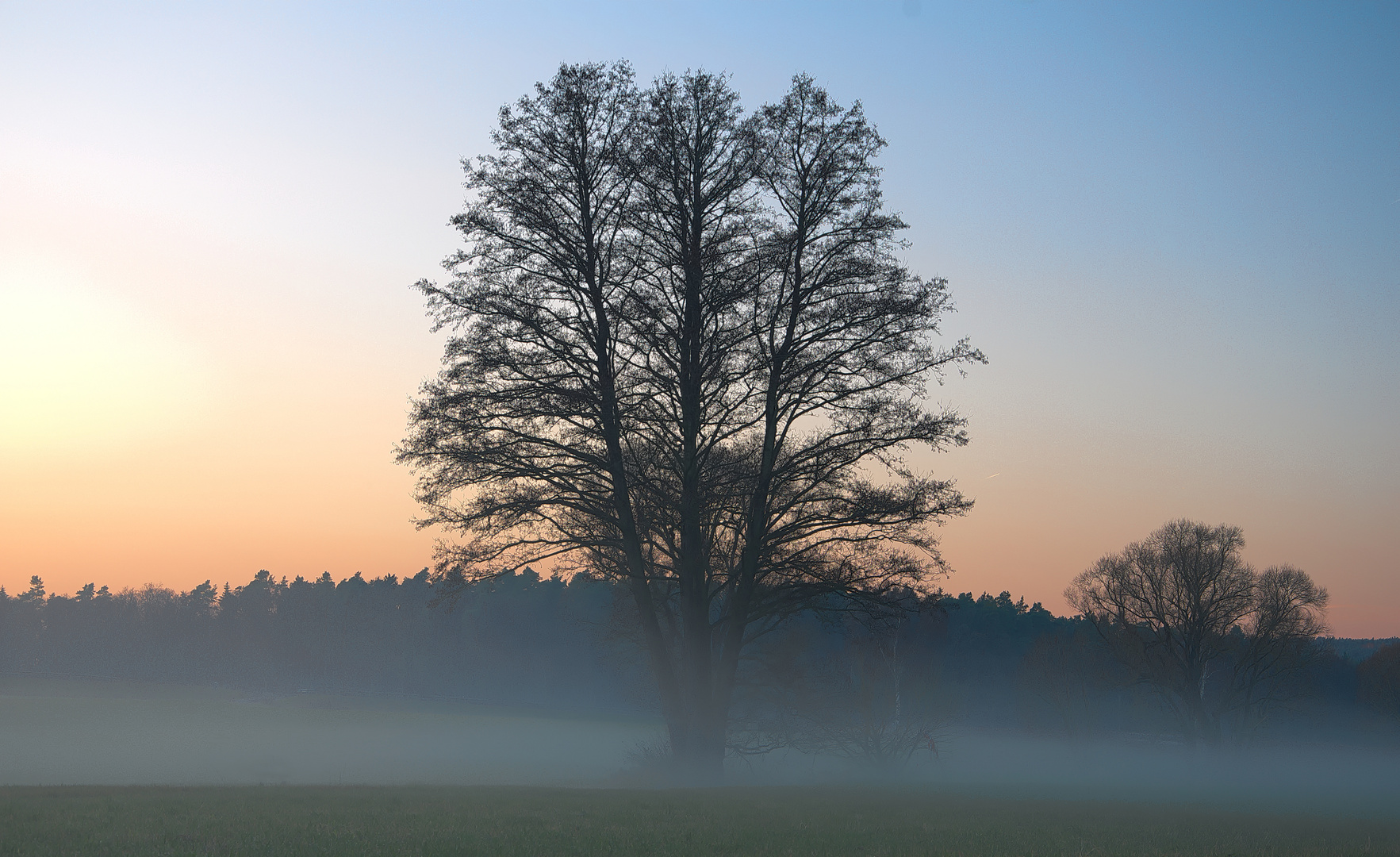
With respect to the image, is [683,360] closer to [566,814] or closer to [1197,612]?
[566,814]

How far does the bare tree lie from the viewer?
5138 cm

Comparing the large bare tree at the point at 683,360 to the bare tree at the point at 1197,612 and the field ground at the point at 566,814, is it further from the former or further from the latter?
the bare tree at the point at 1197,612

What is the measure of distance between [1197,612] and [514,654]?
84240mm

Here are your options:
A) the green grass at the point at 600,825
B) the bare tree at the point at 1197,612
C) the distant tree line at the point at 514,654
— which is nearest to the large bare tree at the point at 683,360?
the green grass at the point at 600,825

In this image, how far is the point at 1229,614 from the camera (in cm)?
5100

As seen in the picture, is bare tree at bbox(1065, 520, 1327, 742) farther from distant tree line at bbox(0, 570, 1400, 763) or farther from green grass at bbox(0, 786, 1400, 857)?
green grass at bbox(0, 786, 1400, 857)

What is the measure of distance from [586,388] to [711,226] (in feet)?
14.3

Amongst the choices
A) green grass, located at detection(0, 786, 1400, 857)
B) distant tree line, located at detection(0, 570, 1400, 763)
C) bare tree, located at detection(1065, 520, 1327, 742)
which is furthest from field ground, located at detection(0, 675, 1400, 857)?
distant tree line, located at detection(0, 570, 1400, 763)

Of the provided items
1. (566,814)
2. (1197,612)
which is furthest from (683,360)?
(1197,612)

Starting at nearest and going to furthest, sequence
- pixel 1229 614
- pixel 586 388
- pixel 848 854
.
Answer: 1. pixel 848 854
2. pixel 586 388
3. pixel 1229 614

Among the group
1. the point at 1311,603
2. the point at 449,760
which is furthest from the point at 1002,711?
the point at 449,760

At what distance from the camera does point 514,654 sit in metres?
115

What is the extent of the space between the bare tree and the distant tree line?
6.25 ft

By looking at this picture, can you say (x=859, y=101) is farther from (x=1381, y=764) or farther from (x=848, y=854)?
(x=1381, y=764)
